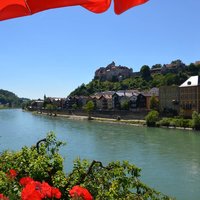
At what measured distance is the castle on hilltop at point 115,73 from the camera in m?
106

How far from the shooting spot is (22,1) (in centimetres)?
178

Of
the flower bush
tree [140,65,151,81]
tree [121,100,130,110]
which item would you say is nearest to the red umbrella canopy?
the flower bush

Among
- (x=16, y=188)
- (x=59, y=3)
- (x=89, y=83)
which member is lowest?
(x=16, y=188)

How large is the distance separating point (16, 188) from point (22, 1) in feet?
5.77

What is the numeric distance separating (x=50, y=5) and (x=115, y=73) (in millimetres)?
108517

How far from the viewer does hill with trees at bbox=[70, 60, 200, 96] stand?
85062mm

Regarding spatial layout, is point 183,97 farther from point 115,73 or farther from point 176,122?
point 115,73

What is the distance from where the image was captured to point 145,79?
94.9m

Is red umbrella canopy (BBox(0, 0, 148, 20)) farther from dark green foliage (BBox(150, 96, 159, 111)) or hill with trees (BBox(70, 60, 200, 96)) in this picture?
hill with trees (BBox(70, 60, 200, 96))

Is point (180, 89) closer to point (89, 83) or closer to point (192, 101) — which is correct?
point (192, 101)

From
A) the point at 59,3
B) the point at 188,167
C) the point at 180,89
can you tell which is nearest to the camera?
the point at 59,3

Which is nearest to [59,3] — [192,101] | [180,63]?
[192,101]

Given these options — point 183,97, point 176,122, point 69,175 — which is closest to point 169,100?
point 183,97

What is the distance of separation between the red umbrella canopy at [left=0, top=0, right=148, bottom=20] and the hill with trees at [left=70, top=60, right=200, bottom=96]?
78760mm
